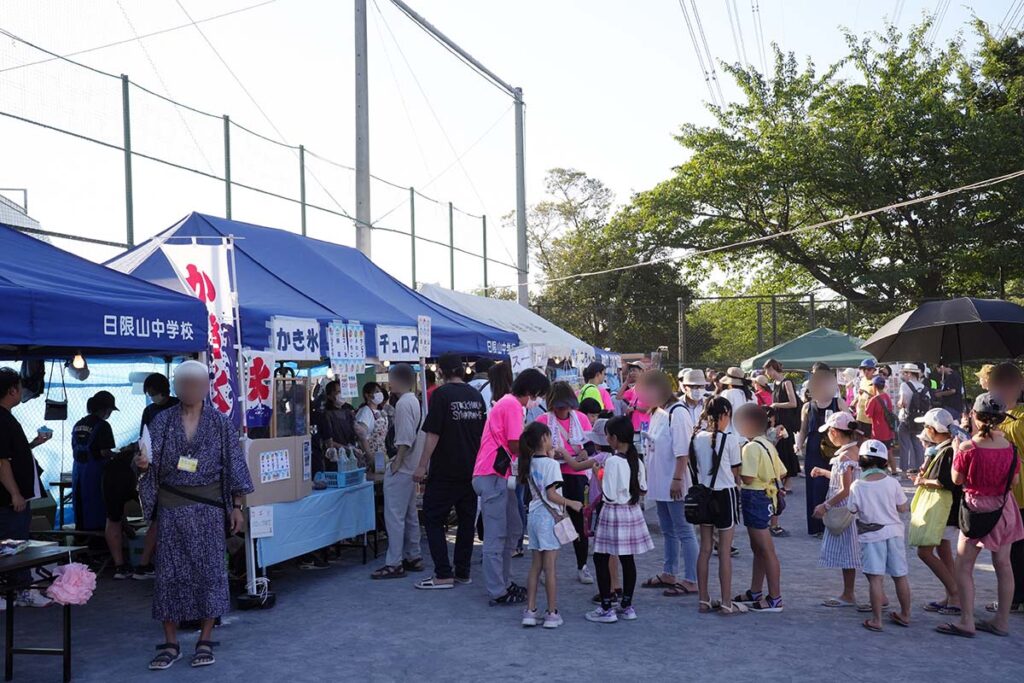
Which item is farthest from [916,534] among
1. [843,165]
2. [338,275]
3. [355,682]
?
[843,165]

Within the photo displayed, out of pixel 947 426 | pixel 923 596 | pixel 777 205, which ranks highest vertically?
pixel 777 205

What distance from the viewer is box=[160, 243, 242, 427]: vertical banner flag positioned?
6.76m

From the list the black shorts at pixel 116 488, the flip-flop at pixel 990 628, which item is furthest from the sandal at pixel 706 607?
the black shorts at pixel 116 488

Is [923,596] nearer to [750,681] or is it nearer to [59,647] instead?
[750,681]

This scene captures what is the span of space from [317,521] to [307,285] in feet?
8.59

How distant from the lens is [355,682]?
16.6ft

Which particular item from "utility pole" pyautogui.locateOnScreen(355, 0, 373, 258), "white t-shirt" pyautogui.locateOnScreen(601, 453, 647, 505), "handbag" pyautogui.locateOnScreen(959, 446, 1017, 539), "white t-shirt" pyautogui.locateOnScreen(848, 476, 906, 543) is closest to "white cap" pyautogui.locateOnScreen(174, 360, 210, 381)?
"white t-shirt" pyautogui.locateOnScreen(601, 453, 647, 505)

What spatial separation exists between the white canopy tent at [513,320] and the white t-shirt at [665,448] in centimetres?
634

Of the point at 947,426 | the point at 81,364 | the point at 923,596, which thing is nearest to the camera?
the point at 947,426

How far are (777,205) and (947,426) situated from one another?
85.6 feet

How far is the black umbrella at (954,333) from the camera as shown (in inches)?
279

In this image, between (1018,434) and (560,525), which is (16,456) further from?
(1018,434)

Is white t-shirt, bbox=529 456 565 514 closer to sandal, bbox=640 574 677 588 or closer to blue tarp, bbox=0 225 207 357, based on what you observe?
sandal, bbox=640 574 677 588

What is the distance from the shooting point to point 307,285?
9102 mm
